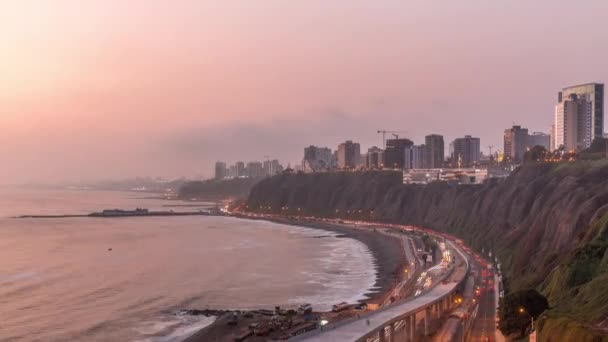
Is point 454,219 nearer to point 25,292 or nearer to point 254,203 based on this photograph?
point 25,292

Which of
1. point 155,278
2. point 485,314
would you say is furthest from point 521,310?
point 155,278

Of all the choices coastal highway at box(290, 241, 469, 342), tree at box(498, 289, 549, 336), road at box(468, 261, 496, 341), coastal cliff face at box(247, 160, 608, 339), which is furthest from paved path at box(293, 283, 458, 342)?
coastal cliff face at box(247, 160, 608, 339)

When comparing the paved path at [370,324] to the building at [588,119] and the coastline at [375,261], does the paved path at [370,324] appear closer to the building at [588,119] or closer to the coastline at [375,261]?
the coastline at [375,261]

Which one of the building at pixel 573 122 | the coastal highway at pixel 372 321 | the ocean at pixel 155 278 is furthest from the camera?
the building at pixel 573 122

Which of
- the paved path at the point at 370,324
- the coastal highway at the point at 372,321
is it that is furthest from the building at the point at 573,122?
the paved path at the point at 370,324

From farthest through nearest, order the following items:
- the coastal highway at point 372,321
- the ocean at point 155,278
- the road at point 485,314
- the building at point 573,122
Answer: the building at point 573,122
the ocean at point 155,278
the road at point 485,314
the coastal highway at point 372,321

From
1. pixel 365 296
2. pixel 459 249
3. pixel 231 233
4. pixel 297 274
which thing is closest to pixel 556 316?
pixel 365 296

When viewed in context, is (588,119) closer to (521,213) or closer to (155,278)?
(521,213)
